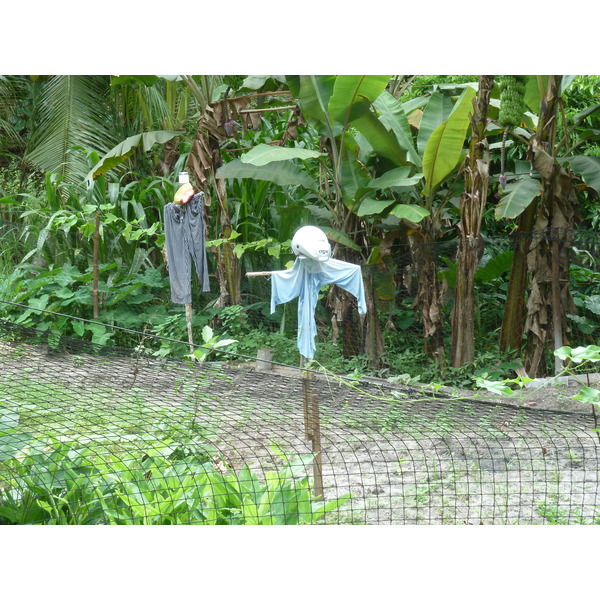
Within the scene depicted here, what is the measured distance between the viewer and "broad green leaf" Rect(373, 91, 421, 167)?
195 inches

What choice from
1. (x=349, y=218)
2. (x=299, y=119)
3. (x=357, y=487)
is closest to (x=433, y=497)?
(x=357, y=487)

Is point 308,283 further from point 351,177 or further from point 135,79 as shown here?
point 135,79

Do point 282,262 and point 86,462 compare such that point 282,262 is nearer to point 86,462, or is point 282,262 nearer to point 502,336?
point 502,336

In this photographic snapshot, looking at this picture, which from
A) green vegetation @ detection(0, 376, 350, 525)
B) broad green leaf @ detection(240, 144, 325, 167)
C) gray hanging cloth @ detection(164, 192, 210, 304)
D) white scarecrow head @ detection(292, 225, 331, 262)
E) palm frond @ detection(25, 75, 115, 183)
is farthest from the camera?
palm frond @ detection(25, 75, 115, 183)

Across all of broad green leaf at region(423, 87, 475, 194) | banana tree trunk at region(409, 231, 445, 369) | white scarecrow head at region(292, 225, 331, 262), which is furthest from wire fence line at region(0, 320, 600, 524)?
broad green leaf at region(423, 87, 475, 194)

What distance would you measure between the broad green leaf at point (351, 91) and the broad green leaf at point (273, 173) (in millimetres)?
516

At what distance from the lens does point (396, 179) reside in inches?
190

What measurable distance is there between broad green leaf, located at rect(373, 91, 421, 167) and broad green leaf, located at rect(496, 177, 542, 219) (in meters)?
0.67

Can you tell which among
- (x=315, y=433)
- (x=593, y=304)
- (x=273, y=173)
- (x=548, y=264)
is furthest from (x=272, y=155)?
(x=593, y=304)

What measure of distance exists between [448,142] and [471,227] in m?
0.56

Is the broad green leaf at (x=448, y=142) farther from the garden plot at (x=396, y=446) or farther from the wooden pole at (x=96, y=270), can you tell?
the wooden pole at (x=96, y=270)

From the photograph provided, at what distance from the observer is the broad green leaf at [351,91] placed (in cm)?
445

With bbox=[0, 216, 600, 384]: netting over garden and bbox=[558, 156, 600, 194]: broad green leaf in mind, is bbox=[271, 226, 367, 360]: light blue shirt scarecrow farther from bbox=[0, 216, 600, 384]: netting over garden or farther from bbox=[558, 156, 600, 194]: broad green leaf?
bbox=[558, 156, 600, 194]: broad green leaf

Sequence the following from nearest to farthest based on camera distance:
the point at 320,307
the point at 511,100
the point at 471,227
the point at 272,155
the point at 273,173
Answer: the point at 511,100
the point at 471,227
the point at 272,155
the point at 273,173
the point at 320,307
